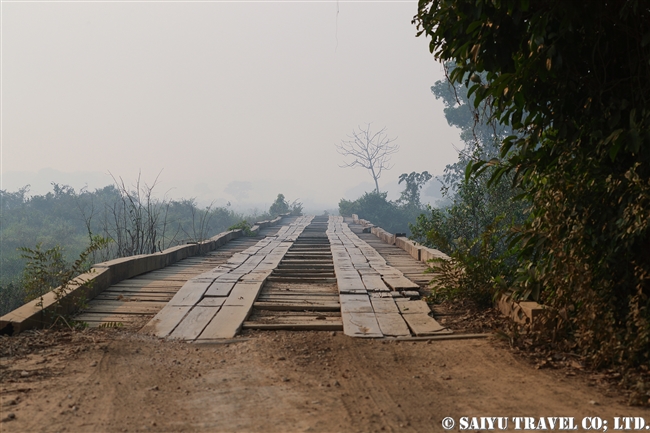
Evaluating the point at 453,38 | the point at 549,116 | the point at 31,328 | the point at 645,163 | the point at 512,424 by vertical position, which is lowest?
the point at 512,424

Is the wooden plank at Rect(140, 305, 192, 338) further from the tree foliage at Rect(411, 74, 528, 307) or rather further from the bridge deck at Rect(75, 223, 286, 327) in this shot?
the tree foliage at Rect(411, 74, 528, 307)

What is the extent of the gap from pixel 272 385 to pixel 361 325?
63.6 inches

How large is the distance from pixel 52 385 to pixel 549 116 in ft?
11.8

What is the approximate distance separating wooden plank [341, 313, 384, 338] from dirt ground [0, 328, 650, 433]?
0.49 ft

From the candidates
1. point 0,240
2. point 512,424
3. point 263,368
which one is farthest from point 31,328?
point 0,240

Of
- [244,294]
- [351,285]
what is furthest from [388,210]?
[244,294]

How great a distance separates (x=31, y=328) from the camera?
177 inches

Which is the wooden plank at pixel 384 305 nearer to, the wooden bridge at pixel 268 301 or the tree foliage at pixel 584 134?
the wooden bridge at pixel 268 301

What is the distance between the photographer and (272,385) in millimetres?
3309

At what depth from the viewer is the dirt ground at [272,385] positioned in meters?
2.78

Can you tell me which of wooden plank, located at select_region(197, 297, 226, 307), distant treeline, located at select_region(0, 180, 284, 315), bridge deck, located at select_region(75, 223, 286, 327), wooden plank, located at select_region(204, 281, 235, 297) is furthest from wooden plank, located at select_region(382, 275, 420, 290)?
distant treeline, located at select_region(0, 180, 284, 315)

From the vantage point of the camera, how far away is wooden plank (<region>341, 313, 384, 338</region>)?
4531mm

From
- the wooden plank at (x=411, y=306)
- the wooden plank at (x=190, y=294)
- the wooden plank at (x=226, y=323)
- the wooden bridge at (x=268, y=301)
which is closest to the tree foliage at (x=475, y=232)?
the wooden plank at (x=411, y=306)

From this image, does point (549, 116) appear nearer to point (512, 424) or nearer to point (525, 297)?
point (525, 297)
